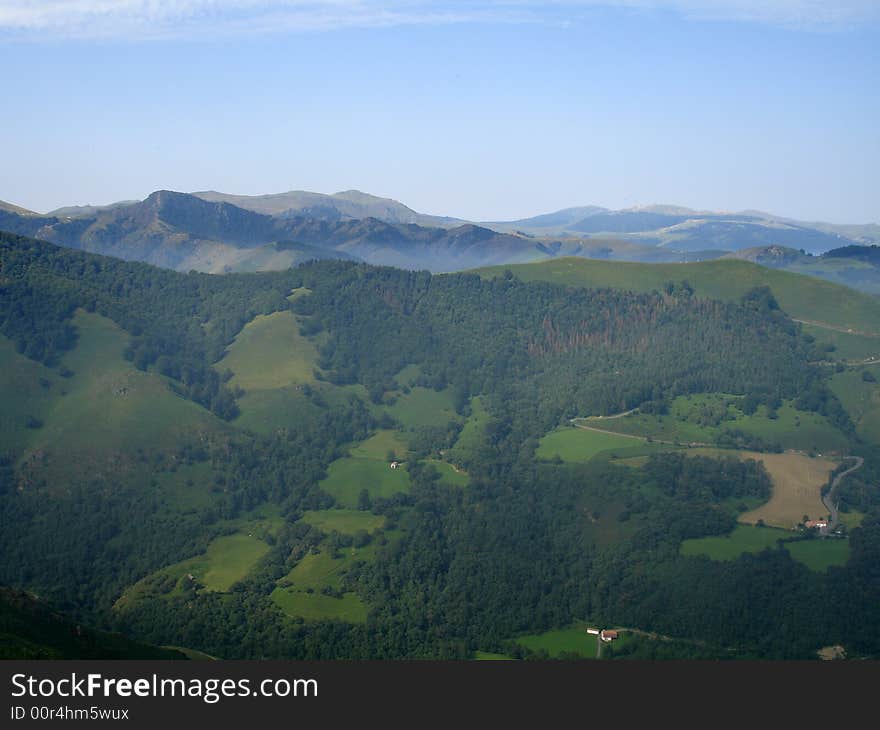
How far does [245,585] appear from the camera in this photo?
78250 millimetres

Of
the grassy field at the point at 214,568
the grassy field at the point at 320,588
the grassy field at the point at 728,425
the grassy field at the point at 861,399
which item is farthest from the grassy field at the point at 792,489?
the grassy field at the point at 214,568

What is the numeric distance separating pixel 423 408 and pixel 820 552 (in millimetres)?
55480

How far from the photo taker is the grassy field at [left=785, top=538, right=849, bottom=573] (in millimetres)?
77250

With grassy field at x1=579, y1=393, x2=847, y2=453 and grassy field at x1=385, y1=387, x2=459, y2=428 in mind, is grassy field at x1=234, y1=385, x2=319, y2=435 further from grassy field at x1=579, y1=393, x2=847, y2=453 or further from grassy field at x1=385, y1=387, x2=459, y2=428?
grassy field at x1=579, y1=393, x2=847, y2=453

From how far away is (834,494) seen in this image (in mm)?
92312

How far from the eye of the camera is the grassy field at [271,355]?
125562 mm

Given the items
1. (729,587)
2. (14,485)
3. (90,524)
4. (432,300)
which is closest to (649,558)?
(729,587)

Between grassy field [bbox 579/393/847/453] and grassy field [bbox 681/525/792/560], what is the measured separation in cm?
2227

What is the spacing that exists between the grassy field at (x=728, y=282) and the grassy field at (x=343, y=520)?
3000 inches

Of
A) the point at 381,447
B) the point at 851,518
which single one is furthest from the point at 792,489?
the point at 381,447

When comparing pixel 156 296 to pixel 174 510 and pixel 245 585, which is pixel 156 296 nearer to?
pixel 174 510

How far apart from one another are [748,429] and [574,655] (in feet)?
163

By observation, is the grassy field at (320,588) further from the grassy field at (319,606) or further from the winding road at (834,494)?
the winding road at (834,494)

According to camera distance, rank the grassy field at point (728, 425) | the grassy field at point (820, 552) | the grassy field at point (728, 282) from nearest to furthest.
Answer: the grassy field at point (820, 552), the grassy field at point (728, 425), the grassy field at point (728, 282)
